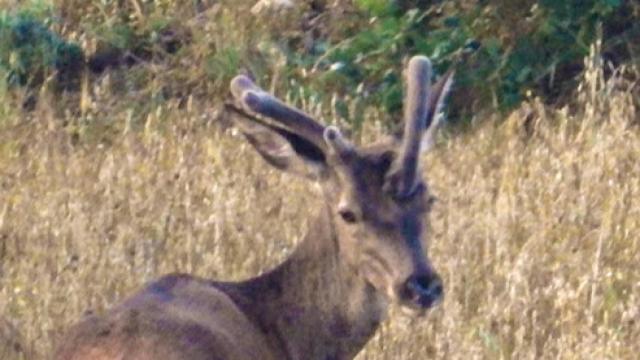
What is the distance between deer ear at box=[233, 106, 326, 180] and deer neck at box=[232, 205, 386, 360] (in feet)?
0.58

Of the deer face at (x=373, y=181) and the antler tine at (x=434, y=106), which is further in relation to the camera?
the antler tine at (x=434, y=106)

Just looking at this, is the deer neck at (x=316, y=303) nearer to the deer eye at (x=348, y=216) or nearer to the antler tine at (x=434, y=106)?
the deer eye at (x=348, y=216)

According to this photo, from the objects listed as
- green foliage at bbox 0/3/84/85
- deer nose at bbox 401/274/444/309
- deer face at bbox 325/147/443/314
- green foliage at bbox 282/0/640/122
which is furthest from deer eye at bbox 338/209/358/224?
green foliage at bbox 0/3/84/85

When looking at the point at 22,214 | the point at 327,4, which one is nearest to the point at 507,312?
the point at 22,214

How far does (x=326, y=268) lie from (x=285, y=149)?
46cm

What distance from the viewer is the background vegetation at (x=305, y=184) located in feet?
28.7

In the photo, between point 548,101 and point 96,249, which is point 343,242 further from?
point 548,101

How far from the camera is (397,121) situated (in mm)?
12570

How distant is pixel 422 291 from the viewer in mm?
7309

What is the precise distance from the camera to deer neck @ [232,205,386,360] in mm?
7723

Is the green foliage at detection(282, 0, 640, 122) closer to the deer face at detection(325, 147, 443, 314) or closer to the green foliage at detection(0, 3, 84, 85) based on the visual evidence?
the green foliage at detection(0, 3, 84, 85)

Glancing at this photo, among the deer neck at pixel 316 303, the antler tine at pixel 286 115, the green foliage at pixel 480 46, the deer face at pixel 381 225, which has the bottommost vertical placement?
the deer neck at pixel 316 303

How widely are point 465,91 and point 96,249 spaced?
4.14m

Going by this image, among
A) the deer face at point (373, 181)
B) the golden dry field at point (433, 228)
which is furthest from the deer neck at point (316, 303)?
the golden dry field at point (433, 228)
